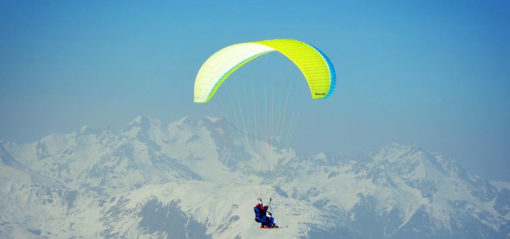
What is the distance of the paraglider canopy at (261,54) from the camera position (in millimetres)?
44125

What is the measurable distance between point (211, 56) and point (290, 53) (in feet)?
23.1

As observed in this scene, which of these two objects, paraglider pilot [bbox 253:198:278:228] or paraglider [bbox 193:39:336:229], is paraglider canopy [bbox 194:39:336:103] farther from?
paraglider pilot [bbox 253:198:278:228]

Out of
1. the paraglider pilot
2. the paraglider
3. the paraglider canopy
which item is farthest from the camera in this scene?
the paraglider canopy

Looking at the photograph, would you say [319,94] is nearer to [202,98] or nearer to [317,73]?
[317,73]

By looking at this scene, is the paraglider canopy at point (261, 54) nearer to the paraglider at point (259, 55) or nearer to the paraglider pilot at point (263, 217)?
the paraglider at point (259, 55)

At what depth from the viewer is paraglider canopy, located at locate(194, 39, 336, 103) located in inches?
1737

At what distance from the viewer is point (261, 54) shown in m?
48.3

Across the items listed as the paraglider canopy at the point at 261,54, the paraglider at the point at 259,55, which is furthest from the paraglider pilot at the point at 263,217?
the paraglider canopy at the point at 261,54

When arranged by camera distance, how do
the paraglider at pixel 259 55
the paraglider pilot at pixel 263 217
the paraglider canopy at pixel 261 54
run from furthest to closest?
the paraglider canopy at pixel 261 54
the paraglider at pixel 259 55
the paraglider pilot at pixel 263 217

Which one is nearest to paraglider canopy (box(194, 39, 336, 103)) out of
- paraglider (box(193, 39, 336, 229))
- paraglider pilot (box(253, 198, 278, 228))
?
paraglider (box(193, 39, 336, 229))

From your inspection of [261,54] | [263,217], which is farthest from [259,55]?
[263,217]

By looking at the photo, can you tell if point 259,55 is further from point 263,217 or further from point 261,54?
point 263,217

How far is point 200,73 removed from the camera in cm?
4819

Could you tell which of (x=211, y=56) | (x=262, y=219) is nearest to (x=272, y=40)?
(x=211, y=56)
